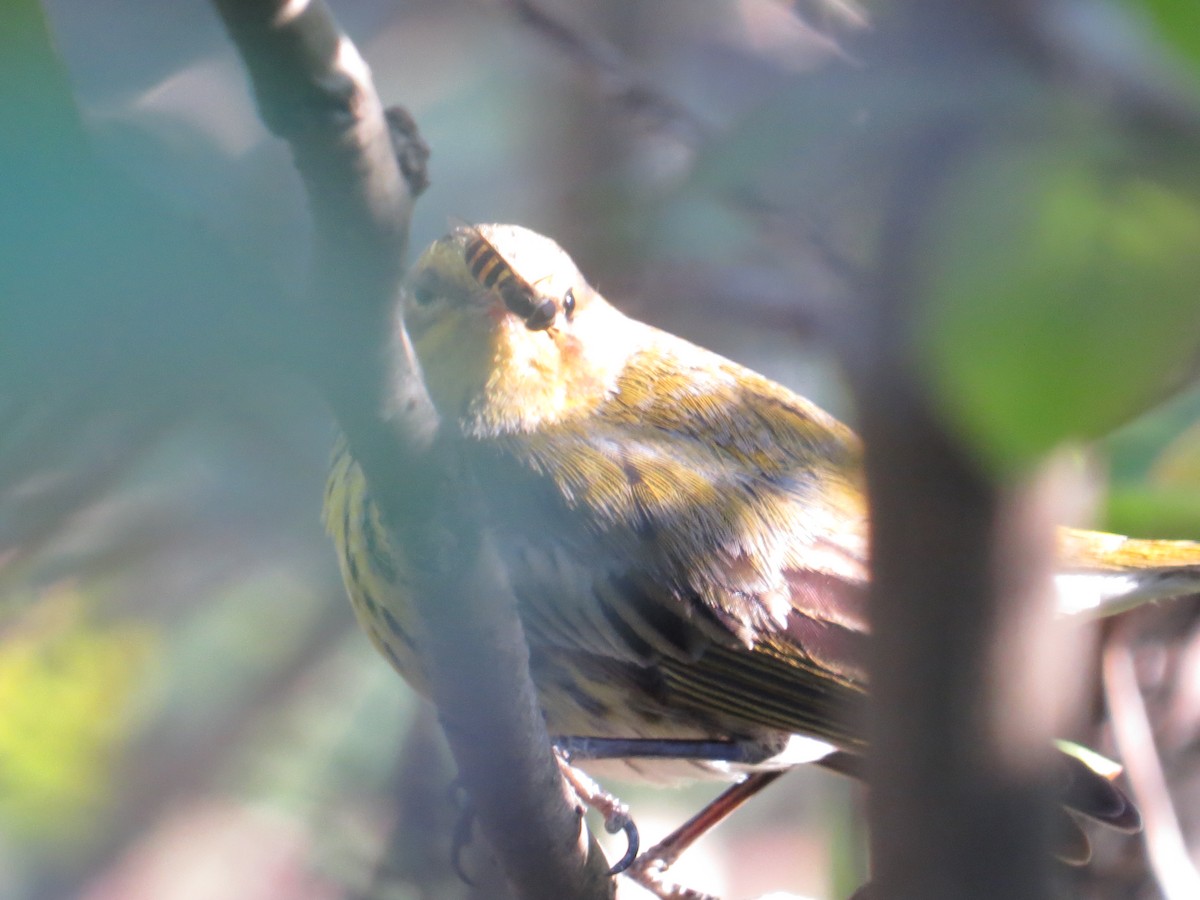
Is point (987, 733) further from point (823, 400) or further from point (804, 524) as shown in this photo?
point (823, 400)

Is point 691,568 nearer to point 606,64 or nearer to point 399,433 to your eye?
point 606,64

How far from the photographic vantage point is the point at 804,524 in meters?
2.26

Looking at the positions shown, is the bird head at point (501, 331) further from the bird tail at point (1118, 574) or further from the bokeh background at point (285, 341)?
the bird tail at point (1118, 574)

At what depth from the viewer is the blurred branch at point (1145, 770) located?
2277mm

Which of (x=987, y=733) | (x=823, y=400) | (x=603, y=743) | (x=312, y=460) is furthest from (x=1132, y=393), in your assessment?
(x=823, y=400)

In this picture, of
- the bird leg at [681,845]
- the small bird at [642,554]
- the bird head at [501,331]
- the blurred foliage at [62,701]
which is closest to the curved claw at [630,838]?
the small bird at [642,554]

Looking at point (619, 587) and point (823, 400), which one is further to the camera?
point (823, 400)

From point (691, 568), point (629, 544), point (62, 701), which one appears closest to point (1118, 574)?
point (691, 568)

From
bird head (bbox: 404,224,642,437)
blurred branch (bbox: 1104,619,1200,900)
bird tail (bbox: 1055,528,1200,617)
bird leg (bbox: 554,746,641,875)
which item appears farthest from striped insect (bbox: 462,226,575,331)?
blurred branch (bbox: 1104,619,1200,900)

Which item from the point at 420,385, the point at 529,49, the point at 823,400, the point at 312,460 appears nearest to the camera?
the point at 420,385

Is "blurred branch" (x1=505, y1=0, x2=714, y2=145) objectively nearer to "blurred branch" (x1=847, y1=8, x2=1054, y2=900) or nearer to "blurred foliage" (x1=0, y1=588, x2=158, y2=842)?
"blurred branch" (x1=847, y1=8, x2=1054, y2=900)

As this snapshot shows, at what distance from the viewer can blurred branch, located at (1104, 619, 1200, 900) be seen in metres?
2.28

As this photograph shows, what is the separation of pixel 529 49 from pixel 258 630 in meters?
1.84

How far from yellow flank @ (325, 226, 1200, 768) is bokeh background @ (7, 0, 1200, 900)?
19 centimetres
